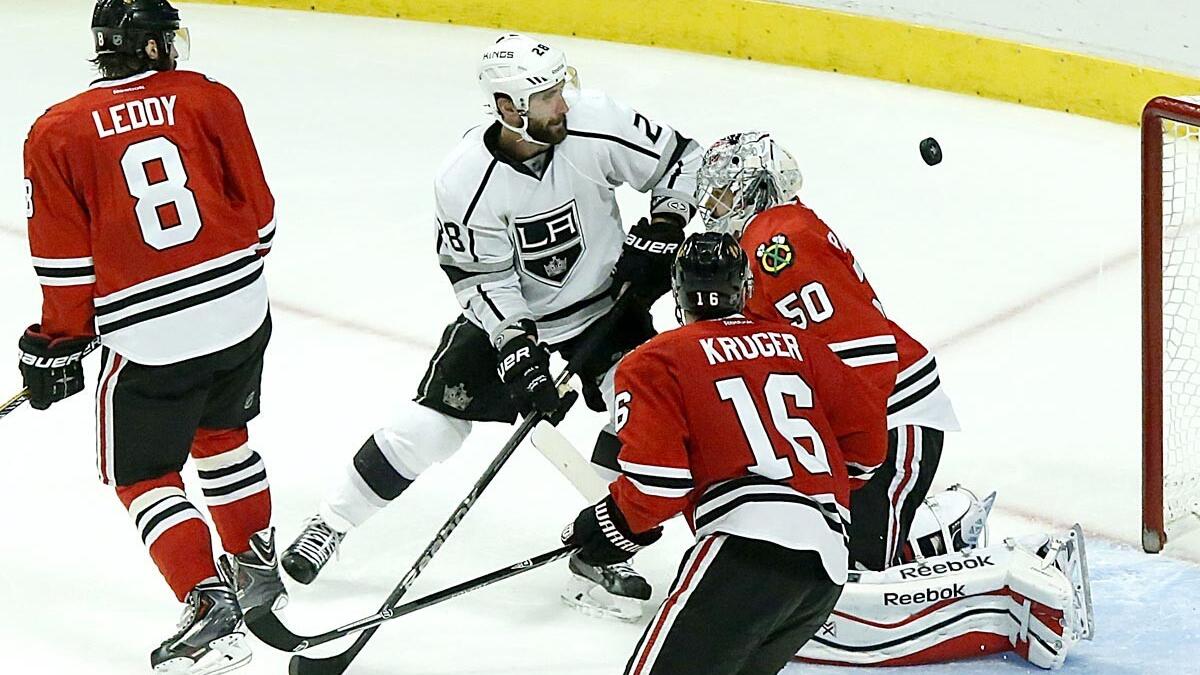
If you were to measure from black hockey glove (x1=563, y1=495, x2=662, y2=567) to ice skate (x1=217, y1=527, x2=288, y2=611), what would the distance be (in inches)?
29.6

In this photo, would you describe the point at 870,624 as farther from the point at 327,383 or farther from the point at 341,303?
the point at 341,303

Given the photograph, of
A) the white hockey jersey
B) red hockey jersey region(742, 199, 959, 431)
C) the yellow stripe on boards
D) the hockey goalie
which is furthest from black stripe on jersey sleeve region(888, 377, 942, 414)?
the yellow stripe on boards

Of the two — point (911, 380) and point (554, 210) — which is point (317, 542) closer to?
point (554, 210)

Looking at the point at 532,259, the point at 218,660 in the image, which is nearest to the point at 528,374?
the point at 532,259

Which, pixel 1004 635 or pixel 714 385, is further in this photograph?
pixel 1004 635

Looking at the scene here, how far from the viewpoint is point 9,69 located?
23.2 ft

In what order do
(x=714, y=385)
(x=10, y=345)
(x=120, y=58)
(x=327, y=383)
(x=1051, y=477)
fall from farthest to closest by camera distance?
(x=10, y=345)
(x=327, y=383)
(x=1051, y=477)
(x=120, y=58)
(x=714, y=385)

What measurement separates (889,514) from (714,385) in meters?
0.83

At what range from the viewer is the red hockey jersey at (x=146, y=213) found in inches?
113

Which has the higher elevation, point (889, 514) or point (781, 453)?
point (781, 453)

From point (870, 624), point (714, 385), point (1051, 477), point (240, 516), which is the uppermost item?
point (714, 385)

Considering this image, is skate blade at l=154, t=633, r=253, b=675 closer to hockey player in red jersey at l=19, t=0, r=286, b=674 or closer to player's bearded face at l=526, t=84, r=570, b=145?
hockey player in red jersey at l=19, t=0, r=286, b=674

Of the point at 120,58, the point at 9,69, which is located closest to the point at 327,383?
the point at 120,58

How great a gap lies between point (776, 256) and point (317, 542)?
3.42ft
